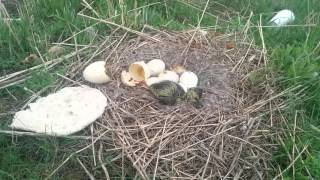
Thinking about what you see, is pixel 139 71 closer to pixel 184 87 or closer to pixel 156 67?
pixel 156 67

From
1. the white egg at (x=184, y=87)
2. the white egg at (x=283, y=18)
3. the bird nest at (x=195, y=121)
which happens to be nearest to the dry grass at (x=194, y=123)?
the bird nest at (x=195, y=121)

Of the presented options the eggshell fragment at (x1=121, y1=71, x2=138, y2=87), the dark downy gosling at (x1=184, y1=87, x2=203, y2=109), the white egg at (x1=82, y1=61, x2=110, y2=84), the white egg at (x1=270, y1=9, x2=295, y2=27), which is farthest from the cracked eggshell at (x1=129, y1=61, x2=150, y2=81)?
the white egg at (x1=270, y1=9, x2=295, y2=27)

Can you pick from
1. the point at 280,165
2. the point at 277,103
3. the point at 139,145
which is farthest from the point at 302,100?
the point at 139,145

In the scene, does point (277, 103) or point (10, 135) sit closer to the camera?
point (10, 135)

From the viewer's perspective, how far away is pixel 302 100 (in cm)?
290

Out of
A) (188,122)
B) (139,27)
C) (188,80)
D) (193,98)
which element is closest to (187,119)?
(188,122)

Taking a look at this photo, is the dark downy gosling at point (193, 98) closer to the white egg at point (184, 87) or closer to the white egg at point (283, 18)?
the white egg at point (184, 87)

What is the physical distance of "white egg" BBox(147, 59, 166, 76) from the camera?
9.39 ft

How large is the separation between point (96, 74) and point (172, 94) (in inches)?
17.0

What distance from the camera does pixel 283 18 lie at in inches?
144

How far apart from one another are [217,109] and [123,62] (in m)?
0.63

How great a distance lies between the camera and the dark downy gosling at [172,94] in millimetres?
2711

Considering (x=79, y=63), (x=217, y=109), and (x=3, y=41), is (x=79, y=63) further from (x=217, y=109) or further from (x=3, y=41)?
(x=217, y=109)

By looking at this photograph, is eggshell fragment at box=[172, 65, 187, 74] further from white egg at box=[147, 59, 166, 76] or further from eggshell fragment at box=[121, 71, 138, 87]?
eggshell fragment at box=[121, 71, 138, 87]
